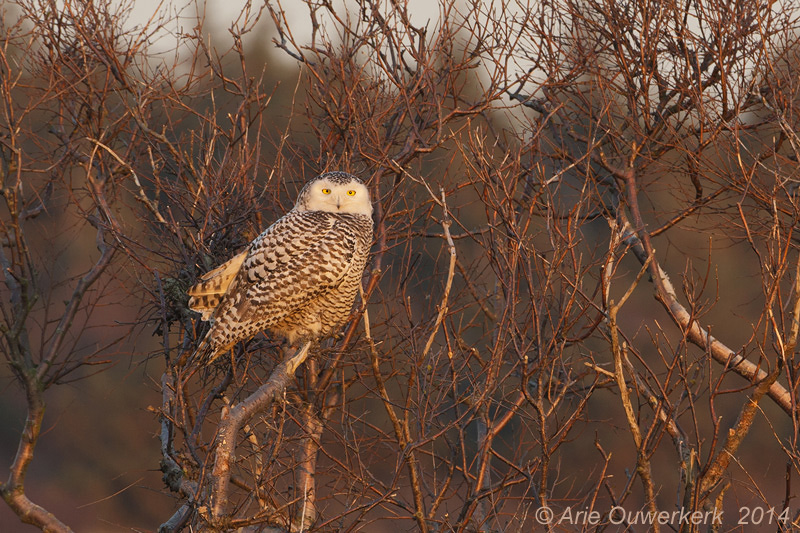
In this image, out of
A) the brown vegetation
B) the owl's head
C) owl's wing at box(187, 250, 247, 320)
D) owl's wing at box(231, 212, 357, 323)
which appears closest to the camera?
the brown vegetation

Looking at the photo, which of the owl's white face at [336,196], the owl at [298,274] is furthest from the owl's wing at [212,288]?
the owl's white face at [336,196]

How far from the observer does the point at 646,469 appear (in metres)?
3.11

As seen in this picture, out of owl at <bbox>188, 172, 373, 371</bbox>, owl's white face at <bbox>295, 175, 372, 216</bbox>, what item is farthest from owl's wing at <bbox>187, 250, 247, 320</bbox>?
owl's white face at <bbox>295, 175, 372, 216</bbox>

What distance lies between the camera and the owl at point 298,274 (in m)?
4.12

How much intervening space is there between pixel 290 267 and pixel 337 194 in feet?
1.59

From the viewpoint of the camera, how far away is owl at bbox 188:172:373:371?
13.5 feet

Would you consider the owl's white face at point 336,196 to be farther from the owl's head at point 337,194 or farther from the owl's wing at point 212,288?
the owl's wing at point 212,288

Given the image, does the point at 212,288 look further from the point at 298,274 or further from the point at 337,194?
the point at 337,194

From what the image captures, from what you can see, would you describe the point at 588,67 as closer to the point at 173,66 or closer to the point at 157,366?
the point at 173,66

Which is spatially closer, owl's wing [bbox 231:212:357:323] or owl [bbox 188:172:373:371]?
owl [bbox 188:172:373:371]

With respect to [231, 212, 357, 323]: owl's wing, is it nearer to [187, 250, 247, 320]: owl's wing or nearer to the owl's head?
[187, 250, 247, 320]: owl's wing

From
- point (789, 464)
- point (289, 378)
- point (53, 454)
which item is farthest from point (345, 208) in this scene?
point (53, 454)

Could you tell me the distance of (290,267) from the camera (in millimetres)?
4281

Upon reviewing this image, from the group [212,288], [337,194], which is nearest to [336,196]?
[337,194]
